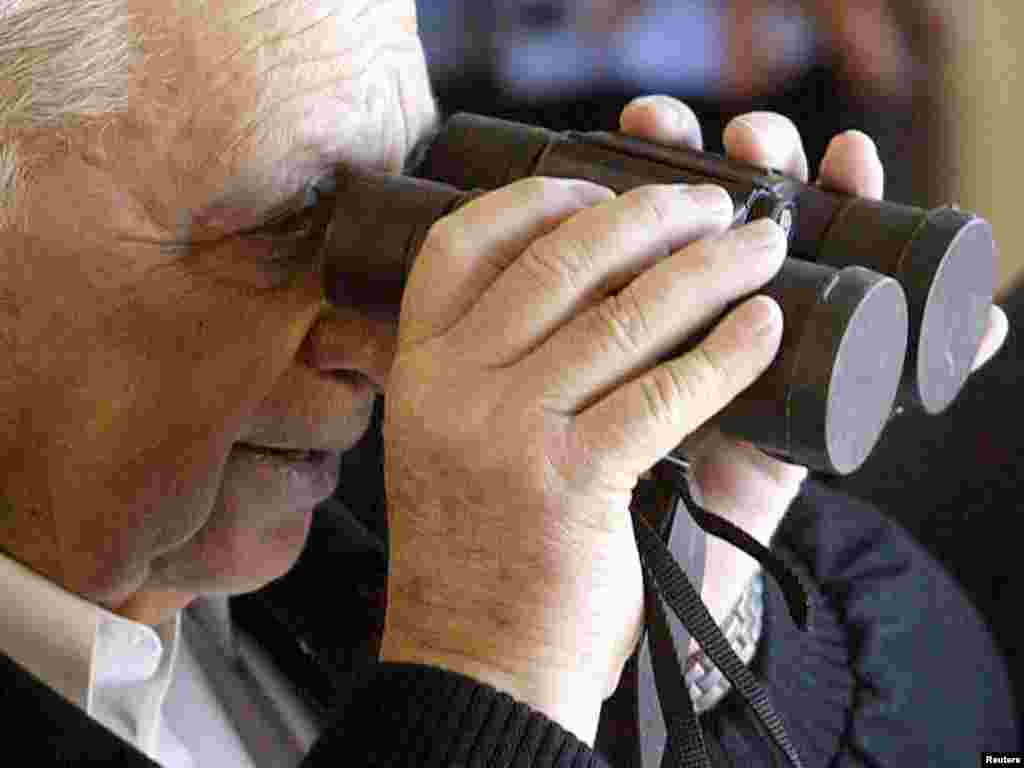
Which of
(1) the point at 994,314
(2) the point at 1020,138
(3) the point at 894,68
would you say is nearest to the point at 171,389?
(1) the point at 994,314

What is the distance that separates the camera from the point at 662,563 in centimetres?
85

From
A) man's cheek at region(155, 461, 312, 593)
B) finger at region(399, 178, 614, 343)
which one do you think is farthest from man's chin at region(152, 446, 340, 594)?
finger at region(399, 178, 614, 343)

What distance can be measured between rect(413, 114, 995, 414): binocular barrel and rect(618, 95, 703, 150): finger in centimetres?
11

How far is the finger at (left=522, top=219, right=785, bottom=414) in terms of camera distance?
0.77 m

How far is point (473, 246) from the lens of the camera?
2.62ft

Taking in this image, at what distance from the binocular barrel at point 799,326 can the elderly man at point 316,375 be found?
2 centimetres

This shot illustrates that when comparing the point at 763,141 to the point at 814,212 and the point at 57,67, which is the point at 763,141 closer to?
the point at 814,212

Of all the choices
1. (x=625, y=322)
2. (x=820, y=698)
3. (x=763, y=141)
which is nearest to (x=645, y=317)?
(x=625, y=322)

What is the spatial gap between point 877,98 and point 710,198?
155cm

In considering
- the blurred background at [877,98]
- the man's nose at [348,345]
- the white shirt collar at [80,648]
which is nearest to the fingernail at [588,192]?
the man's nose at [348,345]

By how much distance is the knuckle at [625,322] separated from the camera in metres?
0.77

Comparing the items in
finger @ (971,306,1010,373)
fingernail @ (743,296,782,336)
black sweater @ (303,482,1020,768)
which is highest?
fingernail @ (743,296,782,336)

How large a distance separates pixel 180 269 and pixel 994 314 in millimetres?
625

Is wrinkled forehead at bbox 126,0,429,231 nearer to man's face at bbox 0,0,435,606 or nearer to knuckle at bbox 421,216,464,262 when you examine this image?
man's face at bbox 0,0,435,606
